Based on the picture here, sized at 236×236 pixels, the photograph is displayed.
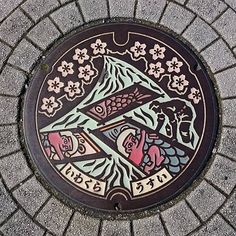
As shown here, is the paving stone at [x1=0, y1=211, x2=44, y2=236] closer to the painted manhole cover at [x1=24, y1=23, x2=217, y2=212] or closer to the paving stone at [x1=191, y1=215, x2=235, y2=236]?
the painted manhole cover at [x1=24, y1=23, x2=217, y2=212]

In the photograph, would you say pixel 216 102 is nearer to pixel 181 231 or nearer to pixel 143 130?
pixel 143 130

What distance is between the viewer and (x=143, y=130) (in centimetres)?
293

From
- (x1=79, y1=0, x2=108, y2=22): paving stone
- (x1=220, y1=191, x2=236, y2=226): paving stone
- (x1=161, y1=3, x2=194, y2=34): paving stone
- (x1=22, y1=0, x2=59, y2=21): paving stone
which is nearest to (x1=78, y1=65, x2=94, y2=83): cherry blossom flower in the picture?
(x1=79, y1=0, x2=108, y2=22): paving stone

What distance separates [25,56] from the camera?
3070 mm

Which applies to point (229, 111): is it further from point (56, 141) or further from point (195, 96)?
point (56, 141)

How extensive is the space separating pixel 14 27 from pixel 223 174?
1.64 m

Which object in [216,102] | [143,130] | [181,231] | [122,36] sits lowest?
[181,231]

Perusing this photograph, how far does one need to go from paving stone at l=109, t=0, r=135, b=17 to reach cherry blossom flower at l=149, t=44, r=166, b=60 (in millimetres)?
285

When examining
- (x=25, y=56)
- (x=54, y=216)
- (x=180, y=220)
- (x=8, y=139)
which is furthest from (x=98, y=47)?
(x=180, y=220)

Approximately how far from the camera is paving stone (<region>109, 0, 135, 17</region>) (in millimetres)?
3146

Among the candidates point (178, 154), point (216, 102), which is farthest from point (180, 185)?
point (216, 102)

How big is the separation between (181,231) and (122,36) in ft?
4.20

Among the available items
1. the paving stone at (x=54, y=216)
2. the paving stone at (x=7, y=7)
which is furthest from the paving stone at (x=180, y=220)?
the paving stone at (x=7, y=7)

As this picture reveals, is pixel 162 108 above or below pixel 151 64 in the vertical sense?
below
